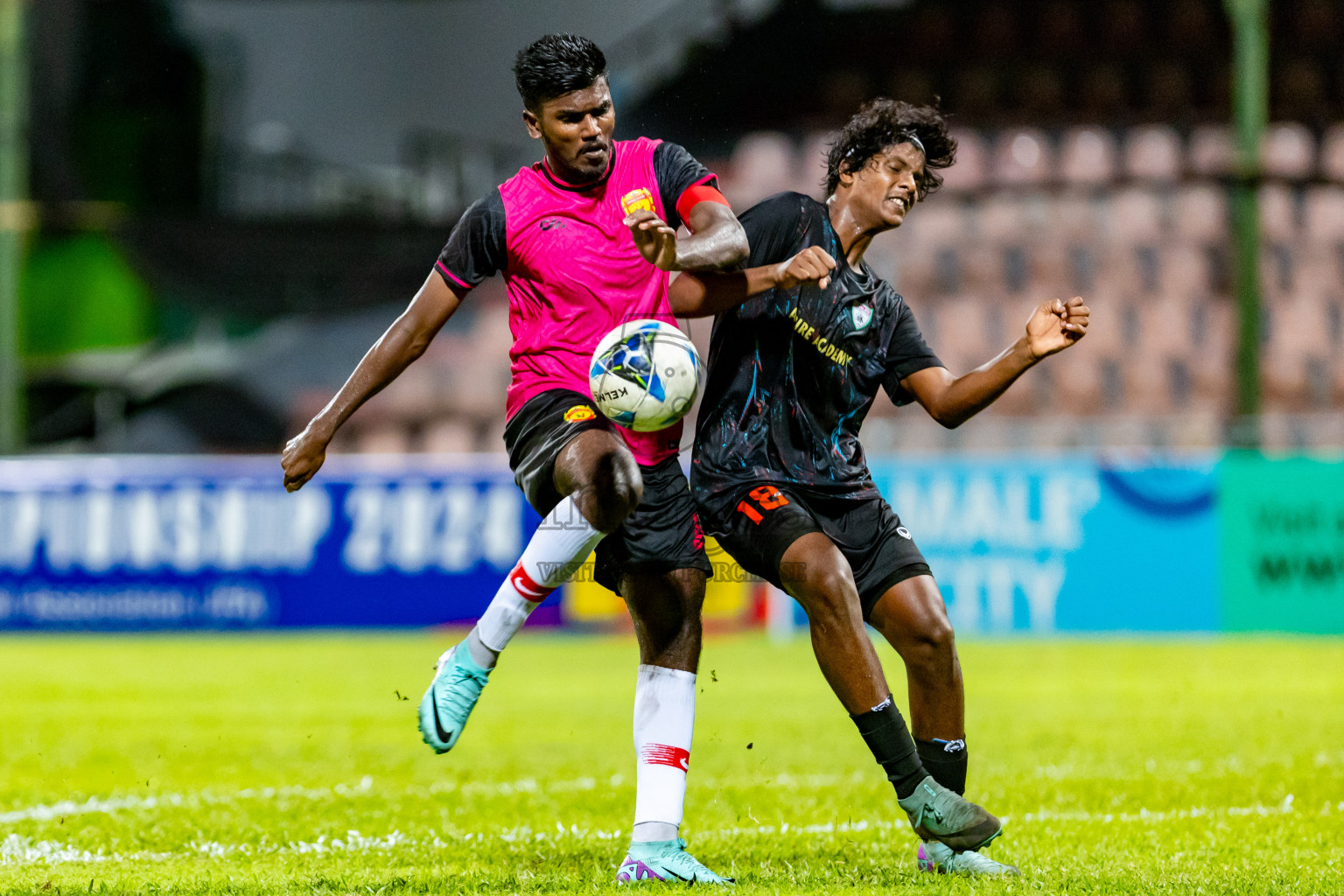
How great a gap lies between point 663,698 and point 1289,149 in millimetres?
16090

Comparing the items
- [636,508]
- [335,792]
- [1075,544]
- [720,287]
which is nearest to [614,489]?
[636,508]

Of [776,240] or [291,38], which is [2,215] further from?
[776,240]

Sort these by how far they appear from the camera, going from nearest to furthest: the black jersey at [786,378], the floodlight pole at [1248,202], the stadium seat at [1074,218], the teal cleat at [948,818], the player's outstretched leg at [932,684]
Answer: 1. the teal cleat at [948,818]
2. the player's outstretched leg at [932,684]
3. the black jersey at [786,378]
4. the floodlight pole at [1248,202]
5. the stadium seat at [1074,218]

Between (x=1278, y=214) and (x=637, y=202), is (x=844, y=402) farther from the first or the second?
(x=1278, y=214)

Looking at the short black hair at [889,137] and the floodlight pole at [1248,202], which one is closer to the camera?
the short black hair at [889,137]

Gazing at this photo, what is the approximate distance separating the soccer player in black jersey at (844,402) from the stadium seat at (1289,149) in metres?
14.6

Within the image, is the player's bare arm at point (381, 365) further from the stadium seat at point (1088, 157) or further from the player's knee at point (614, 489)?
the stadium seat at point (1088, 157)

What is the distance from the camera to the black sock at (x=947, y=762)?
438cm

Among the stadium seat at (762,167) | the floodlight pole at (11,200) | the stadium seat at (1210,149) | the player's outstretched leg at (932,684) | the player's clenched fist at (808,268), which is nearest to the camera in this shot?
the player's clenched fist at (808,268)

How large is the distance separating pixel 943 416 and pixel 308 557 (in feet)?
33.4

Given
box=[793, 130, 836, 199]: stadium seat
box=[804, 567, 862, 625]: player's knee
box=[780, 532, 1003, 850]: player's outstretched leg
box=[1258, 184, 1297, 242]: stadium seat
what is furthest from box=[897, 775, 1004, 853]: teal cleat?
box=[1258, 184, 1297, 242]: stadium seat

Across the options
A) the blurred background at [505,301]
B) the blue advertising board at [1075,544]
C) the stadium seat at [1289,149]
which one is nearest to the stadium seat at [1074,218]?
the blurred background at [505,301]

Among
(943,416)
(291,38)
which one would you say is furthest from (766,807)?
(291,38)

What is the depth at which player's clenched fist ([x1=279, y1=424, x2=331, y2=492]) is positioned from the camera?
170 inches
